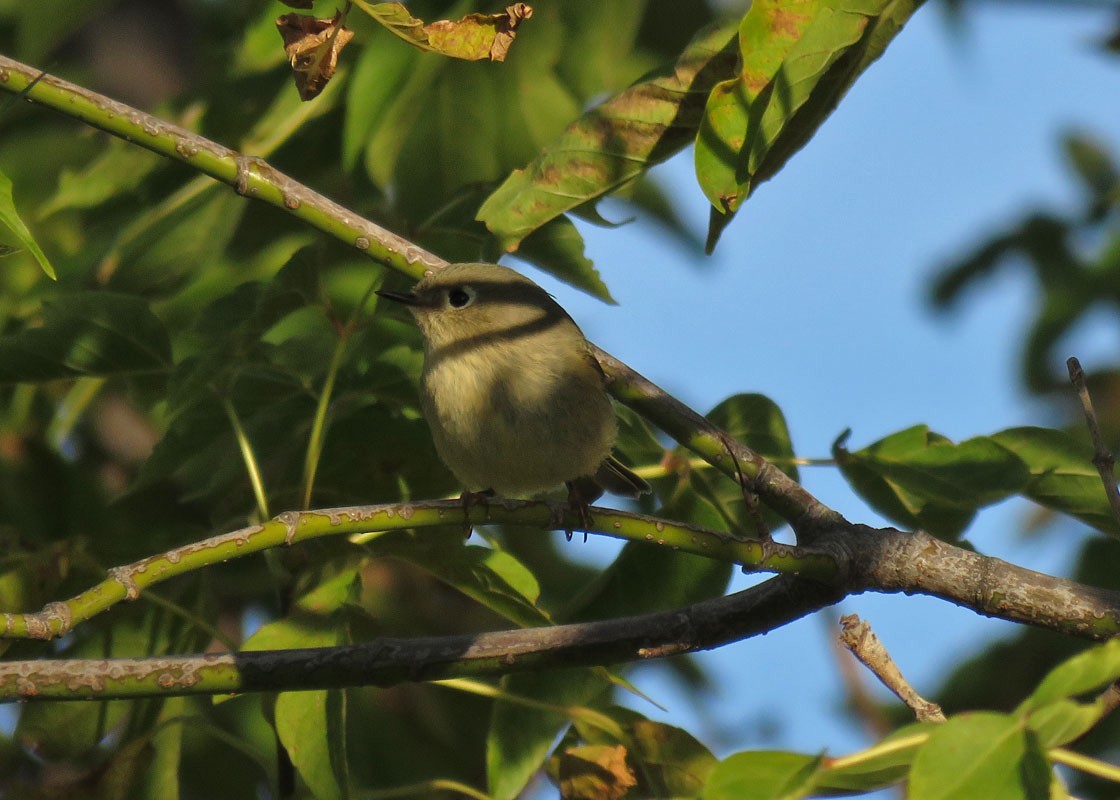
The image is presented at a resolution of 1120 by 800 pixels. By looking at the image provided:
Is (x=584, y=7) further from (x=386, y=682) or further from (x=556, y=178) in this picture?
(x=386, y=682)

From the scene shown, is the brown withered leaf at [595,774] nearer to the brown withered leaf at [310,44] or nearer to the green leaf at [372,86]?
the brown withered leaf at [310,44]

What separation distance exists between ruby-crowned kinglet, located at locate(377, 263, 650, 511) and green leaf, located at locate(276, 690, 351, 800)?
86 centimetres

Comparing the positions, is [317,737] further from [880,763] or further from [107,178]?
[107,178]

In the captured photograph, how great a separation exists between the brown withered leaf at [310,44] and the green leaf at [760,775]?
1.34 m

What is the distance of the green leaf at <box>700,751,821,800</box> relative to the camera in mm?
1562

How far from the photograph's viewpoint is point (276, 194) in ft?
8.10

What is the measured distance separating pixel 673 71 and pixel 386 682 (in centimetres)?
129

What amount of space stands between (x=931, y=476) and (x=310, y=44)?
58.9 inches

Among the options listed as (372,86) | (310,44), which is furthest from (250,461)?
(372,86)

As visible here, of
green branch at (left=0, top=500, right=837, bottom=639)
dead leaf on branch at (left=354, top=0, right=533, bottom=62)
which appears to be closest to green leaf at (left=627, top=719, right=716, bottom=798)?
green branch at (left=0, top=500, right=837, bottom=639)

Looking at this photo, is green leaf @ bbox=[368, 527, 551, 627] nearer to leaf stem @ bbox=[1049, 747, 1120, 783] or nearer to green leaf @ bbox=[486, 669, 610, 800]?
green leaf @ bbox=[486, 669, 610, 800]

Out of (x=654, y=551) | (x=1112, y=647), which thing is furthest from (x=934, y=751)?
(x=654, y=551)

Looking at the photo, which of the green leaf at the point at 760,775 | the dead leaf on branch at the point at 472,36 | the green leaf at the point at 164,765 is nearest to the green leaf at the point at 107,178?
the green leaf at the point at 164,765

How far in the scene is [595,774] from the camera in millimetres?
2658
